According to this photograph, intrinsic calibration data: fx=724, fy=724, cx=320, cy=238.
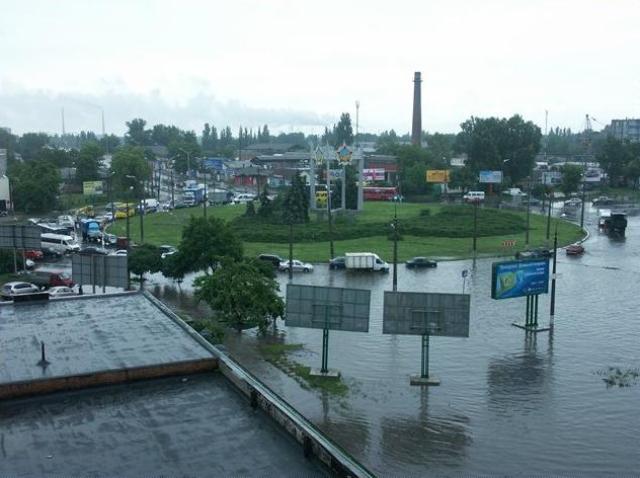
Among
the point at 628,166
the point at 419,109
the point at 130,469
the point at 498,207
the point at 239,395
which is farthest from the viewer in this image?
the point at 419,109

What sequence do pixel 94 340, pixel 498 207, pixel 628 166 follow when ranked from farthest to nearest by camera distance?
pixel 628 166
pixel 498 207
pixel 94 340

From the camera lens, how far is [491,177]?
79000 millimetres

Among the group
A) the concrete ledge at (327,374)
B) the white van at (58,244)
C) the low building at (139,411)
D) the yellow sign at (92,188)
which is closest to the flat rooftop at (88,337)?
the low building at (139,411)

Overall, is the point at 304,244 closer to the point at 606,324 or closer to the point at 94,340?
the point at 606,324

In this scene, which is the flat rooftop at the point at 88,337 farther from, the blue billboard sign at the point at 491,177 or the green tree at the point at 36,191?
the blue billboard sign at the point at 491,177

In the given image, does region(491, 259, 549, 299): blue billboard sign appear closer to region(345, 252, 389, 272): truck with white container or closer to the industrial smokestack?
region(345, 252, 389, 272): truck with white container

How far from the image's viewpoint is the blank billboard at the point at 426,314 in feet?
68.2

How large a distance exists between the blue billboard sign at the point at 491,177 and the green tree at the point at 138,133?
115 m

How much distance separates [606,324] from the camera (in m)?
28.8

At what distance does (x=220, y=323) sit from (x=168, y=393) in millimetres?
13529

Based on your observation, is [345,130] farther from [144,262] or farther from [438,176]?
[144,262]

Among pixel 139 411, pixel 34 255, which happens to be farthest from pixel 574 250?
pixel 139 411

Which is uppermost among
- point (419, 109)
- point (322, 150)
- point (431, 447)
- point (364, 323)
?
point (419, 109)

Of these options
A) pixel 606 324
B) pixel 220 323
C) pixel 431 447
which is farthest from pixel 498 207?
pixel 431 447
